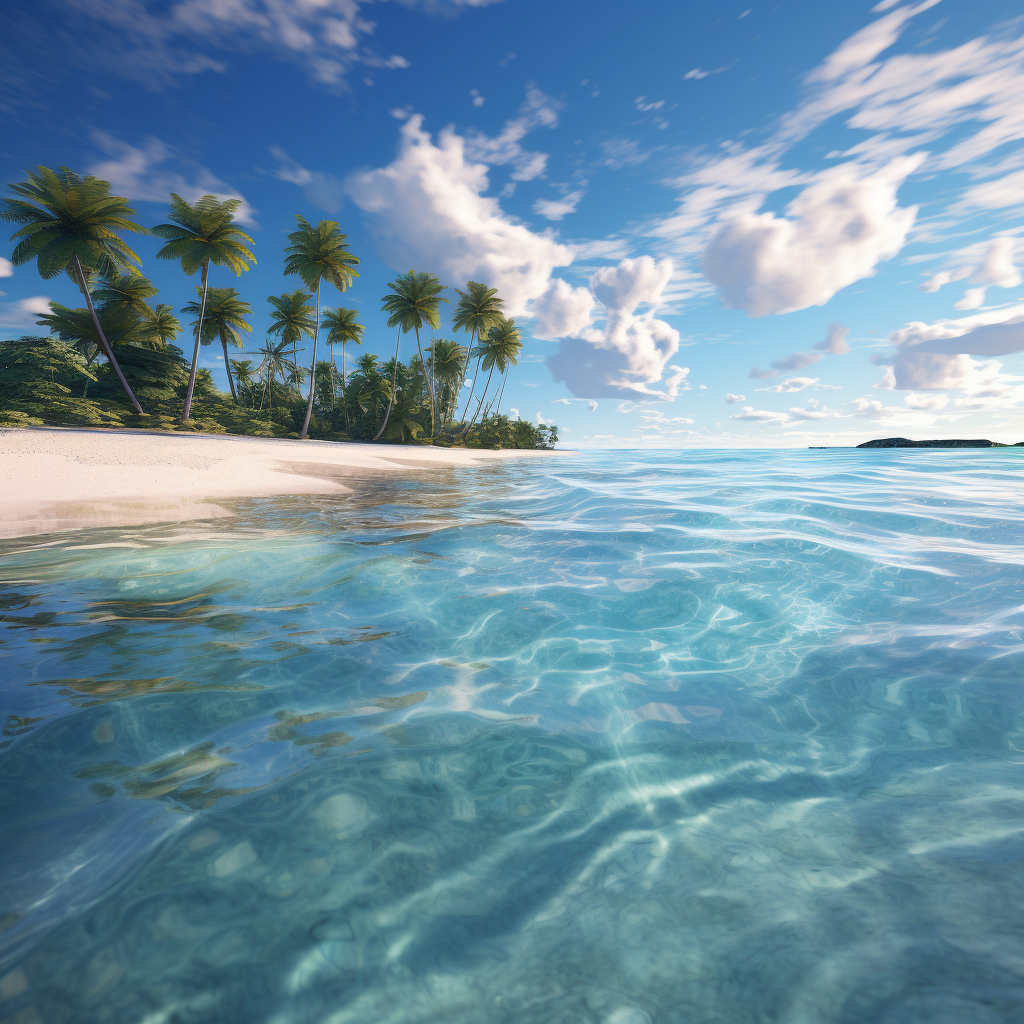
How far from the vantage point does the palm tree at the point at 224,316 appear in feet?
96.1

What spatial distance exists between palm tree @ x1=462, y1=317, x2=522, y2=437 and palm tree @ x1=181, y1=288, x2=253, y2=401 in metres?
17.8

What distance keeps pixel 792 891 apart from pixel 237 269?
2994cm

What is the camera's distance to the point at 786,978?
3.37 feet

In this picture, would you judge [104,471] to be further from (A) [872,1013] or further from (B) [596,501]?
(A) [872,1013]

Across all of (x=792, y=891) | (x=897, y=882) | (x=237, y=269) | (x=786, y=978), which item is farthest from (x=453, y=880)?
(x=237, y=269)

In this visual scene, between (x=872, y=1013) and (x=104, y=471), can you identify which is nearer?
(x=872, y=1013)

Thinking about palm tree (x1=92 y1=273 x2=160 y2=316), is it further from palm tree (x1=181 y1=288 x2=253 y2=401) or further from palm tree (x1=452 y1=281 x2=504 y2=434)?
palm tree (x1=452 y1=281 x2=504 y2=434)

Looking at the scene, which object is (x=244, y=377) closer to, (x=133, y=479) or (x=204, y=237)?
(x=204, y=237)

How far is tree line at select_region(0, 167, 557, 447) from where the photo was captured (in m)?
19.6

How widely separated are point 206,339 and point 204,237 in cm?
935

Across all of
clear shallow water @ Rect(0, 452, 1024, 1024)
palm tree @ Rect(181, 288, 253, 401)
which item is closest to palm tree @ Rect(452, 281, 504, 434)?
palm tree @ Rect(181, 288, 253, 401)

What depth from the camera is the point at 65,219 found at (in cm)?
2002

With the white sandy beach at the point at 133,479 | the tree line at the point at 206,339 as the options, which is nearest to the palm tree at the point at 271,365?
the tree line at the point at 206,339

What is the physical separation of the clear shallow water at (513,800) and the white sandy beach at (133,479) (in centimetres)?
296
